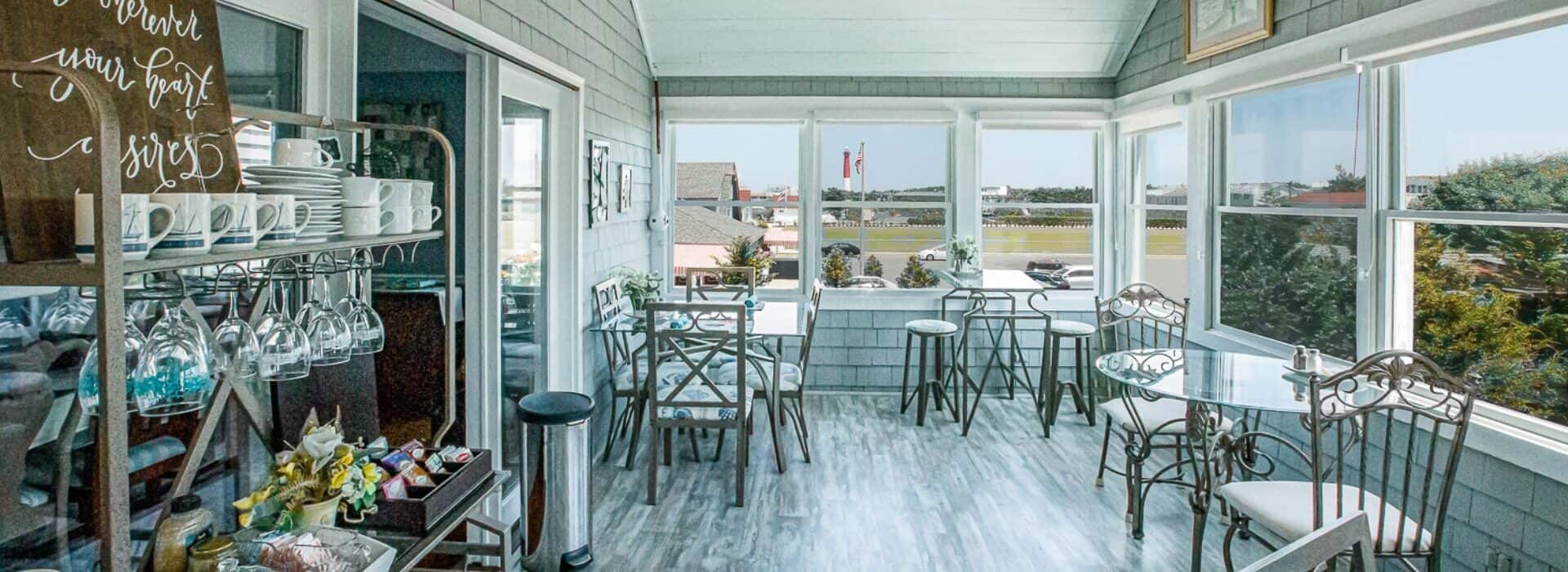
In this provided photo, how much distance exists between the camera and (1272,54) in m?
3.95

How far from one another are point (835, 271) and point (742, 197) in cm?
84

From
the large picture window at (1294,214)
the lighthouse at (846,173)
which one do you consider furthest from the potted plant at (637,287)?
the large picture window at (1294,214)

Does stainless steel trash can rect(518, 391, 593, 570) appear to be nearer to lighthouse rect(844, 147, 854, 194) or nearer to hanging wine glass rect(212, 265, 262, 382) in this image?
hanging wine glass rect(212, 265, 262, 382)

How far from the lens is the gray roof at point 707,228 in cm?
605

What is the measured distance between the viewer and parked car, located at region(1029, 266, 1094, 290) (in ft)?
19.9

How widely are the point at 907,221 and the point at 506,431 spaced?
3520 millimetres

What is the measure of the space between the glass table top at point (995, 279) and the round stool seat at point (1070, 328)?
350 millimetres

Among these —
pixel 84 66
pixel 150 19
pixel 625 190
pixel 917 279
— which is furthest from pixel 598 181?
pixel 84 66

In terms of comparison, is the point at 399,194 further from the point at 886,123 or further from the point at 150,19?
the point at 886,123

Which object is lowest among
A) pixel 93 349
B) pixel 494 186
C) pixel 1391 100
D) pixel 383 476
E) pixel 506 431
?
pixel 506 431

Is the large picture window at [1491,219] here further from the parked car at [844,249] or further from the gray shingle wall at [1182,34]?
the parked car at [844,249]

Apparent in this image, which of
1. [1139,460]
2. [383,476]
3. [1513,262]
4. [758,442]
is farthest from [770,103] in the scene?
[383,476]

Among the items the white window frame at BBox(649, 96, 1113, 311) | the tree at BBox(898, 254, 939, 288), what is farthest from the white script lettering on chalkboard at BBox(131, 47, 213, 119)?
the tree at BBox(898, 254, 939, 288)

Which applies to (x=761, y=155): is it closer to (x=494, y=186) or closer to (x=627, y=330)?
(x=627, y=330)
